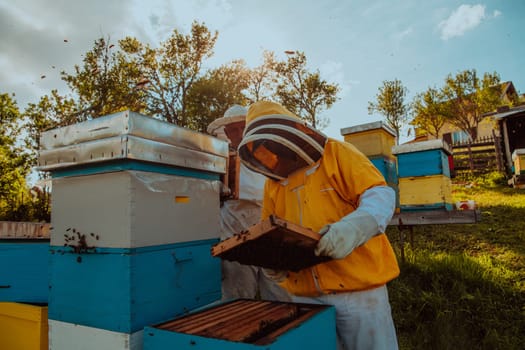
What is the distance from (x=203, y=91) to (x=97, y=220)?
1613cm

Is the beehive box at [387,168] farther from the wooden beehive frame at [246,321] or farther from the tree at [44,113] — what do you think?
the tree at [44,113]

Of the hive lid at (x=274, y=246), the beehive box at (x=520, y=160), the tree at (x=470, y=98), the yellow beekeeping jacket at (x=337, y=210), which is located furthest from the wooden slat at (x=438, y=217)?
the tree at (x=470, y=98)

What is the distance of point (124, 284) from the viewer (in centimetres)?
146

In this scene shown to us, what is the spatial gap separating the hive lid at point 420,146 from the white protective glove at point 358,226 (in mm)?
3103

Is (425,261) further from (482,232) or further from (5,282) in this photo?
(5,282)

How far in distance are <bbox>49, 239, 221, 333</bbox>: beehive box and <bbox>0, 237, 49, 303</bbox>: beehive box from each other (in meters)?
0.48

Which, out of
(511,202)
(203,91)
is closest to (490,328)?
(511,202)

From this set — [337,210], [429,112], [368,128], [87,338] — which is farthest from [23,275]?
[429,112]

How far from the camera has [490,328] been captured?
10.6 ft

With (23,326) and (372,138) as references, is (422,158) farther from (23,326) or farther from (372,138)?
(23,326)

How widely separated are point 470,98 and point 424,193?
21299mm

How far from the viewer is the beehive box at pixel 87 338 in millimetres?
1439

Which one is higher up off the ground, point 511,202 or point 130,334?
point 511,202

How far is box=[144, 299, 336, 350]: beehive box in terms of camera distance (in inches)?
42.4
